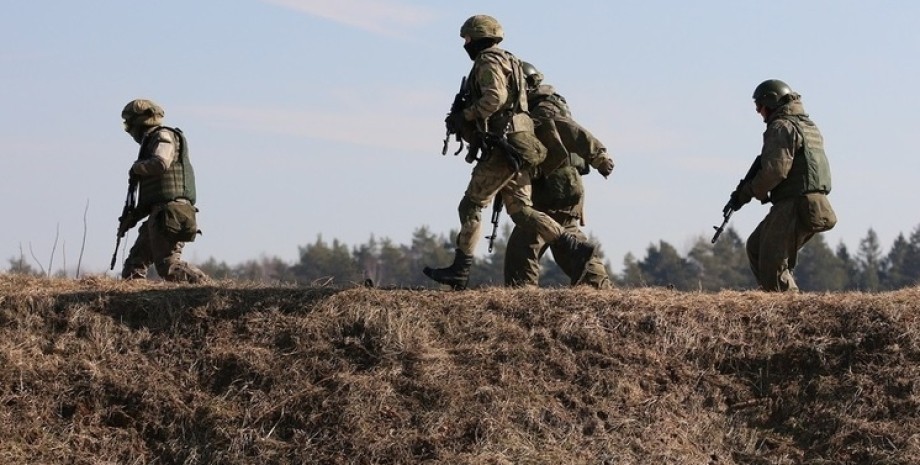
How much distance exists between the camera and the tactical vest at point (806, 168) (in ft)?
49.6

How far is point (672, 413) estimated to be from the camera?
12.4 m

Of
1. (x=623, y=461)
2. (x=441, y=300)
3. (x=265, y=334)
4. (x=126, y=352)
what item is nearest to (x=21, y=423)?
(x=126, y=352)

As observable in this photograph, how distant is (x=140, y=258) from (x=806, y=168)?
6.19 m

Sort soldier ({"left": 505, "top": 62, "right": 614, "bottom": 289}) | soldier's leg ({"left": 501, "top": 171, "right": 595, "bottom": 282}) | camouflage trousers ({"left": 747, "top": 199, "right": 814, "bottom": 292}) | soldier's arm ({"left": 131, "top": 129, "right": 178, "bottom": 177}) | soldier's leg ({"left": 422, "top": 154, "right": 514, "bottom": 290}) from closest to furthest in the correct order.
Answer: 1. soldier's leg ({"left": 422, "top": 154, "right": 514, "bottom": 290})
2. soldier's leg ({"left": 501, "top": 171, "right": 595, "bottom": 282})
3. soldier ({"left": 505, "top": 62, "right": 614, "bottom": 289})
4. camouflage trousers ({"left": 747, "top": 199, "right": 814, "bottom": 292})
5. soldier's arm ({"left": 131, "top": 129, "right": 178, "bottom": 177})

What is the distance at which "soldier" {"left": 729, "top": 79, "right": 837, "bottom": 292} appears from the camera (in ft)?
49.5

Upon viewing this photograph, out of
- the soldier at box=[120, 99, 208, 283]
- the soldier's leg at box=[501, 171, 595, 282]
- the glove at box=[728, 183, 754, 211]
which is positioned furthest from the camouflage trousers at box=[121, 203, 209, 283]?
the glove at box=[728, 183, 754, 211]

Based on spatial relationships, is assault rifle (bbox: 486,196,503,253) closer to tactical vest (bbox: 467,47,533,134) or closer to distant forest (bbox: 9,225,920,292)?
tactical vest (bbox: 467,47,533,134)

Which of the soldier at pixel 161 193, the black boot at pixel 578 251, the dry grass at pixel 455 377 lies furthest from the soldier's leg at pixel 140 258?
the black boot at pixel 578 251

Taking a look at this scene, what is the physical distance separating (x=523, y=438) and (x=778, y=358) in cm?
218

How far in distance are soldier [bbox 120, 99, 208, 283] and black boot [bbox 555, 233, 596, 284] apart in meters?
3.45

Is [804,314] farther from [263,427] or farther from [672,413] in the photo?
[263,427]

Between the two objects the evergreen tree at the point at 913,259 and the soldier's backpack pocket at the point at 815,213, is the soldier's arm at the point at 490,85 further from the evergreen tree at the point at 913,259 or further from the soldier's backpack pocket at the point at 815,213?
the evergreen tree at the point at 913,259

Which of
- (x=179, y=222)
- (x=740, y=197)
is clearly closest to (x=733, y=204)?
(x=740, y=197)

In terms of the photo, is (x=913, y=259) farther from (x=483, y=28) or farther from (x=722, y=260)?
(x=483, y=28)
